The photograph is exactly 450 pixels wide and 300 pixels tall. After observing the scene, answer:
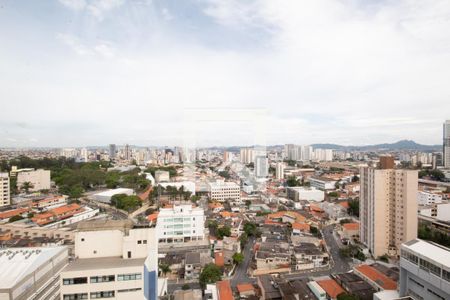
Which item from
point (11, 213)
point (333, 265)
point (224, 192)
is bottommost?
point (333, 265)

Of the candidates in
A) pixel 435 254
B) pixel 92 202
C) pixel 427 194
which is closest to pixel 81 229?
pixel 435 254

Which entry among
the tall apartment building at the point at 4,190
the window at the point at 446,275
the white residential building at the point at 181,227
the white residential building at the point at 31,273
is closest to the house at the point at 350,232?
the white residential building at the point at 181,227

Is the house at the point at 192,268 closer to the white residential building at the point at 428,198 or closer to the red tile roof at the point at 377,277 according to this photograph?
the red tile roof at the point at 377,277

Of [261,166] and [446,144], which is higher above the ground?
[446,144]

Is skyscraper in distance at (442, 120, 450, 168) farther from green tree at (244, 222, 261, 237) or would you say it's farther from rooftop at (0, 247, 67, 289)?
rooftop at (0, 247, 67, 289)

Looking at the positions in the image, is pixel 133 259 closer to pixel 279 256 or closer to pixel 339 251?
pixel 279 256

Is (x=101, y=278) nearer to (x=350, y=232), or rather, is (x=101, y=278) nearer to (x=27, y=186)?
(x=350, y=232)

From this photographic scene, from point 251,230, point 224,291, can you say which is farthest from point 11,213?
point 224,291

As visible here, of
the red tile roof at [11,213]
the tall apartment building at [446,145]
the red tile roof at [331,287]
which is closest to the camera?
the red tile roof at [331,287]
